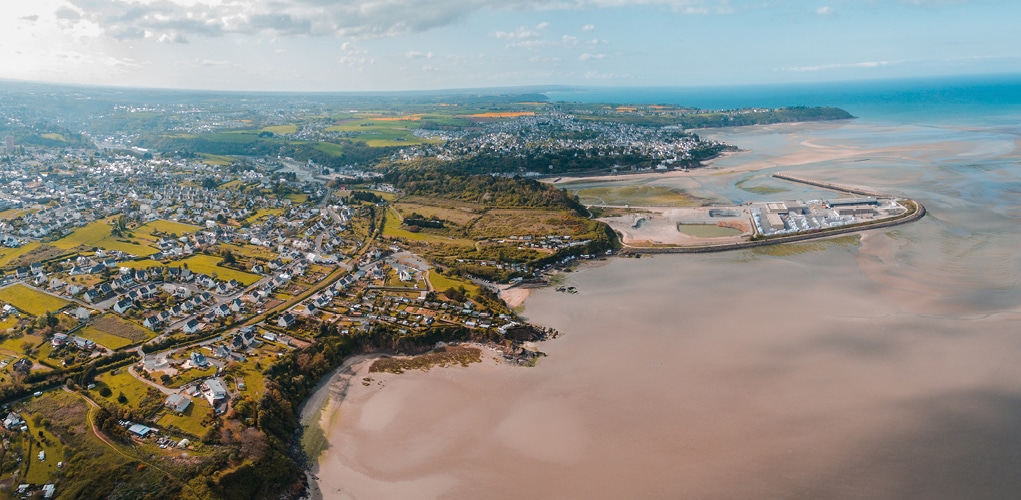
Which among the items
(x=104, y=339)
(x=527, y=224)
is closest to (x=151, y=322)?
(x=104, y=339)

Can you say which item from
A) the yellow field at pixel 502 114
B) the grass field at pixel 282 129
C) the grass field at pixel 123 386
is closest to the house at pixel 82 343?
the grass field at pixel 123 386

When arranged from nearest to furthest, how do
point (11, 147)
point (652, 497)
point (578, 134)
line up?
point (652, 497)
point (11, 147)
point (578, 134)

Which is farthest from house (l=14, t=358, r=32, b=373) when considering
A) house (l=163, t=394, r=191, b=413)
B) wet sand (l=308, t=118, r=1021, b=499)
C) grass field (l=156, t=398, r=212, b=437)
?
wet sand (l=308, t=118, r=1021, b=499)

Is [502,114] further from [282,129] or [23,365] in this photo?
[23,365]

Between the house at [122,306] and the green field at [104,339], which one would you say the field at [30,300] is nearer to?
the house at [122,306]

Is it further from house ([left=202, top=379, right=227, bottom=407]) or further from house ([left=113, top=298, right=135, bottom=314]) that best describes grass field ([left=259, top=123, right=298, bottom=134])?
house ([left=202, top=379, right=227, bottom=407])

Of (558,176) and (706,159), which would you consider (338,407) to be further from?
(706,159)

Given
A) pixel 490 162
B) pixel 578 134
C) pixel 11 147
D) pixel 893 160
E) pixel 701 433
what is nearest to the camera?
pixel 701 433

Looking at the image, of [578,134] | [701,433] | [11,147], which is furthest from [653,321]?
[11,147]
